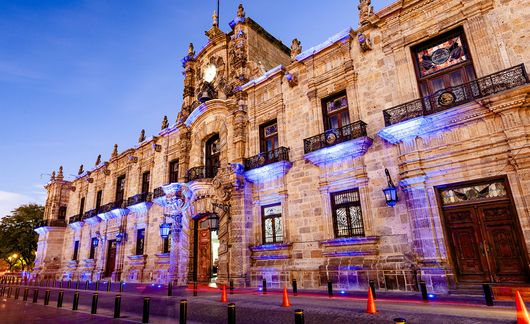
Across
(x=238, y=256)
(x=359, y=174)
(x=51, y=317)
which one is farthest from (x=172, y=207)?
(x=359, y=174)

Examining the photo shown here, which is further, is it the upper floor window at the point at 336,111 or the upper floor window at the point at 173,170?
the upper floor window at the point at 173,170

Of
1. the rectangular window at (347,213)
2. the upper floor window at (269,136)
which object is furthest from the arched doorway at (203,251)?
the rectangular window at (347,213)

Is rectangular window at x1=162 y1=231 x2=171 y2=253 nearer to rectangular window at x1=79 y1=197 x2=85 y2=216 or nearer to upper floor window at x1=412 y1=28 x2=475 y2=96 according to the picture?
rectangular window at x1=79 y1=197 x2=85 y2=216

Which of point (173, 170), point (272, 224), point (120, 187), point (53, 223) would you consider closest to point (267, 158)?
point (272, 224)

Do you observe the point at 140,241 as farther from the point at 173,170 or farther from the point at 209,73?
the point at 209,73

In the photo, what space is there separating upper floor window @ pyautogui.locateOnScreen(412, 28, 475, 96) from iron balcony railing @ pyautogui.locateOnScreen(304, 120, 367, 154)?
7.45 ft

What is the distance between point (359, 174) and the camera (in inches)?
396

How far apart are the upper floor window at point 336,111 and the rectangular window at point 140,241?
14.1 metres

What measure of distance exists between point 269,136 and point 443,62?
7388 millimetres

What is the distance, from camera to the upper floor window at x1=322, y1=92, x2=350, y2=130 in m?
11.4

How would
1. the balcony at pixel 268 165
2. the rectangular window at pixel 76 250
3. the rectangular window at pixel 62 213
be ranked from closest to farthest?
the balcony at pixel 268 165 < the rectangular window at pixel 76 250 < the rectangular window at pixel 62 213

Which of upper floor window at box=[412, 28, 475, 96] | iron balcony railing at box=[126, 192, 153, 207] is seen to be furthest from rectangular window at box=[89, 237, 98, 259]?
upper floor window at box=[412, 28, 475, 96]

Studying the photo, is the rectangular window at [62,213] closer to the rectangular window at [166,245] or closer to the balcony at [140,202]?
the balcony at [140,202]

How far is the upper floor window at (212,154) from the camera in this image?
15.6 metres
